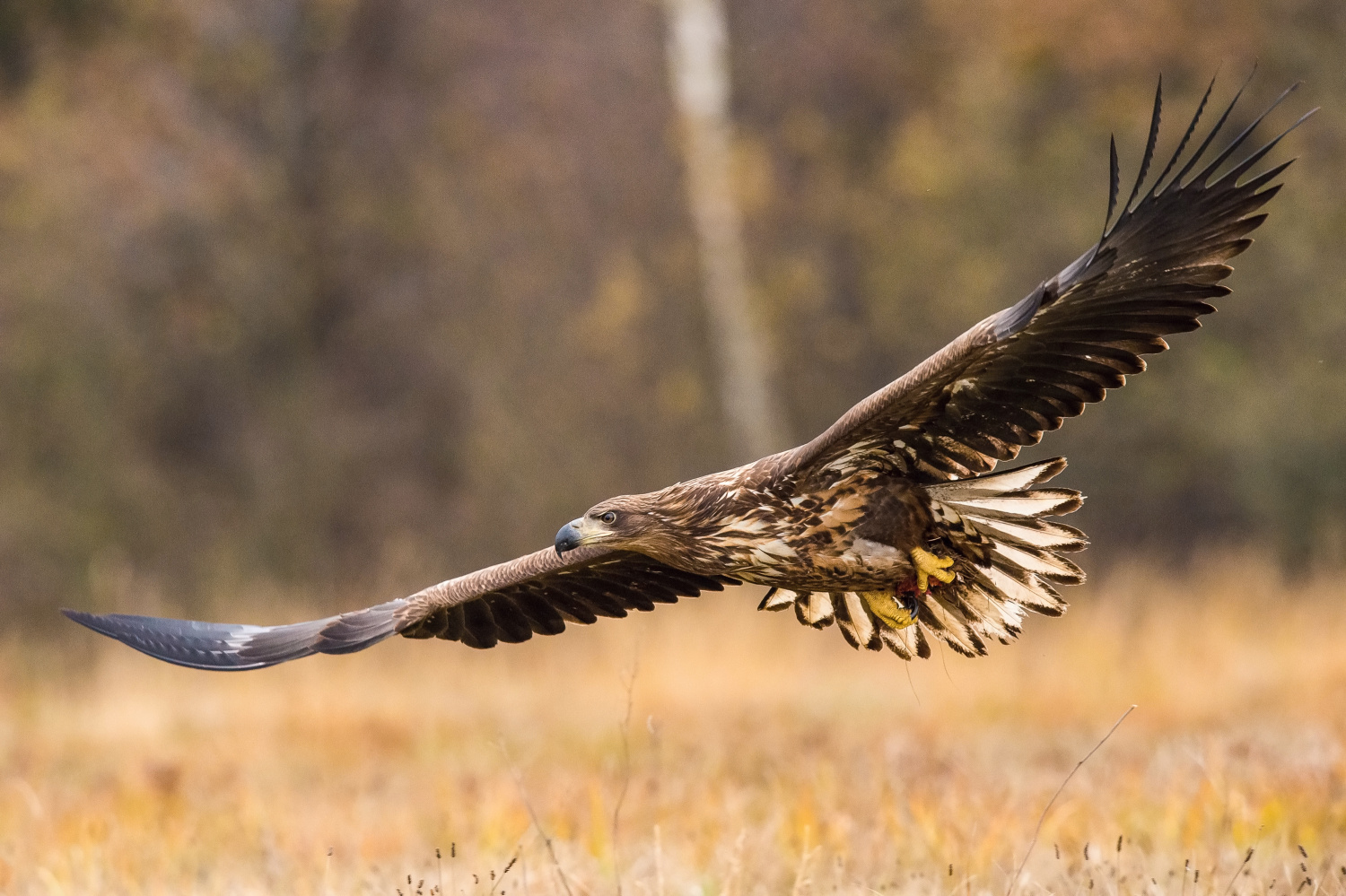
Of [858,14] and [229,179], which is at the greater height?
[858,14]

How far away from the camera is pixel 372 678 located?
1135cm

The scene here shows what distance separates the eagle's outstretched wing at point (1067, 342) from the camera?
4.04m

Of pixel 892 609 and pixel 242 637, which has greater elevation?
pixel 242 637

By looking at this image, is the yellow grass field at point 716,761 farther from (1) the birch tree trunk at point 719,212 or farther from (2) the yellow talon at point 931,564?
(1) the birch tree trunk at point 719,212

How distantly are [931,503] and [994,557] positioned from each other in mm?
251

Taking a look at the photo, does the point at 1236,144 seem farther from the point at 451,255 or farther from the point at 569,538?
the point at 451,255

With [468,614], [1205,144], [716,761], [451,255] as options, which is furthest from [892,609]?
[451,255]

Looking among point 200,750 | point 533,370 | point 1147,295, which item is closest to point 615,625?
point 200,750

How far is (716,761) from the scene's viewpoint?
745cm

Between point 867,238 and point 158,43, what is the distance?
7556mm

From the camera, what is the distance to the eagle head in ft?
15.7

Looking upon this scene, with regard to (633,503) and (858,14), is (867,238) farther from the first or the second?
(633,503)

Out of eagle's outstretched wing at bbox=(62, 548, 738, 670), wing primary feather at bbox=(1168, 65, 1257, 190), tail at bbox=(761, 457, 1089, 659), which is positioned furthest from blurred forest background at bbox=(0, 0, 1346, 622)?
wing primary feather at bbox=(1168, 65, 1257, 190)

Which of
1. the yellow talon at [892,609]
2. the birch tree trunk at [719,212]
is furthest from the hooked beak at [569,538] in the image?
the birch tree trunk at [719,212]
